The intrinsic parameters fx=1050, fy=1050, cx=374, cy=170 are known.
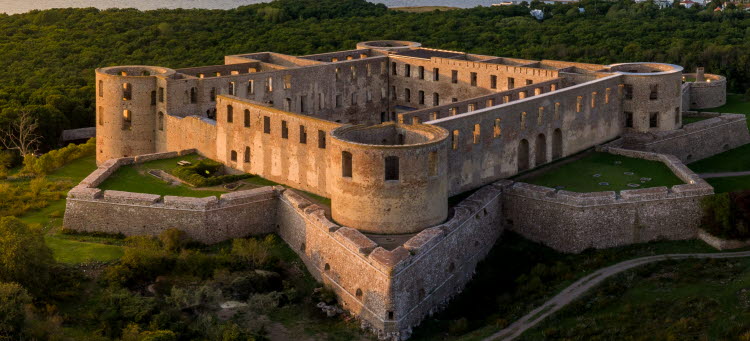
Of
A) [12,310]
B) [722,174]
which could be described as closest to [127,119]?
[12,310]

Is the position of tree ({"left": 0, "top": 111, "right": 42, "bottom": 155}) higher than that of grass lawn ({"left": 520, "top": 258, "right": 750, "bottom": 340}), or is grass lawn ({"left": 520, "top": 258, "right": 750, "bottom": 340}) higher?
tree ({"left": 0, "top": 111, "right": 42, "bottom": 155})

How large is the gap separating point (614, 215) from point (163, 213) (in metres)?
21.3

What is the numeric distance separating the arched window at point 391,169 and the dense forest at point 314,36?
3508 cm

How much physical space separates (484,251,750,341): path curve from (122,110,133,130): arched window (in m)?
28.3

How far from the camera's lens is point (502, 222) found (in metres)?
51.8

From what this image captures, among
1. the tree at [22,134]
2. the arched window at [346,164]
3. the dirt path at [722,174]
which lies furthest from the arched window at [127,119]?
the dirt path at [722,174]

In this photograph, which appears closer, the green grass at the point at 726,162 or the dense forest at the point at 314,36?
the green grass at the point at 726,162

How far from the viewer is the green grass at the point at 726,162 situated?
60750 mm

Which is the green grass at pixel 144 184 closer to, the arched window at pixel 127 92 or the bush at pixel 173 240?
the bush at pixel 173 240

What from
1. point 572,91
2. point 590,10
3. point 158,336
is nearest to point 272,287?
point 158,336

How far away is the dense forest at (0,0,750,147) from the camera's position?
88.3m

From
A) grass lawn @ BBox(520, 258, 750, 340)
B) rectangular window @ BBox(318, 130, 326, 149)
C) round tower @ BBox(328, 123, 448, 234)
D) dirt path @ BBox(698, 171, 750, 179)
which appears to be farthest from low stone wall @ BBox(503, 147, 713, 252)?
rectangular window @ BBox(318, 130, 326, 149)

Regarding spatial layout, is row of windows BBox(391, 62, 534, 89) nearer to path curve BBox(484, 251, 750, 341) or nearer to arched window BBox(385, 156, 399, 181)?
path curve BBox(484, 251, 750, 341)

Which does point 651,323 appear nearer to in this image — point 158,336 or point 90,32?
point 158,336
